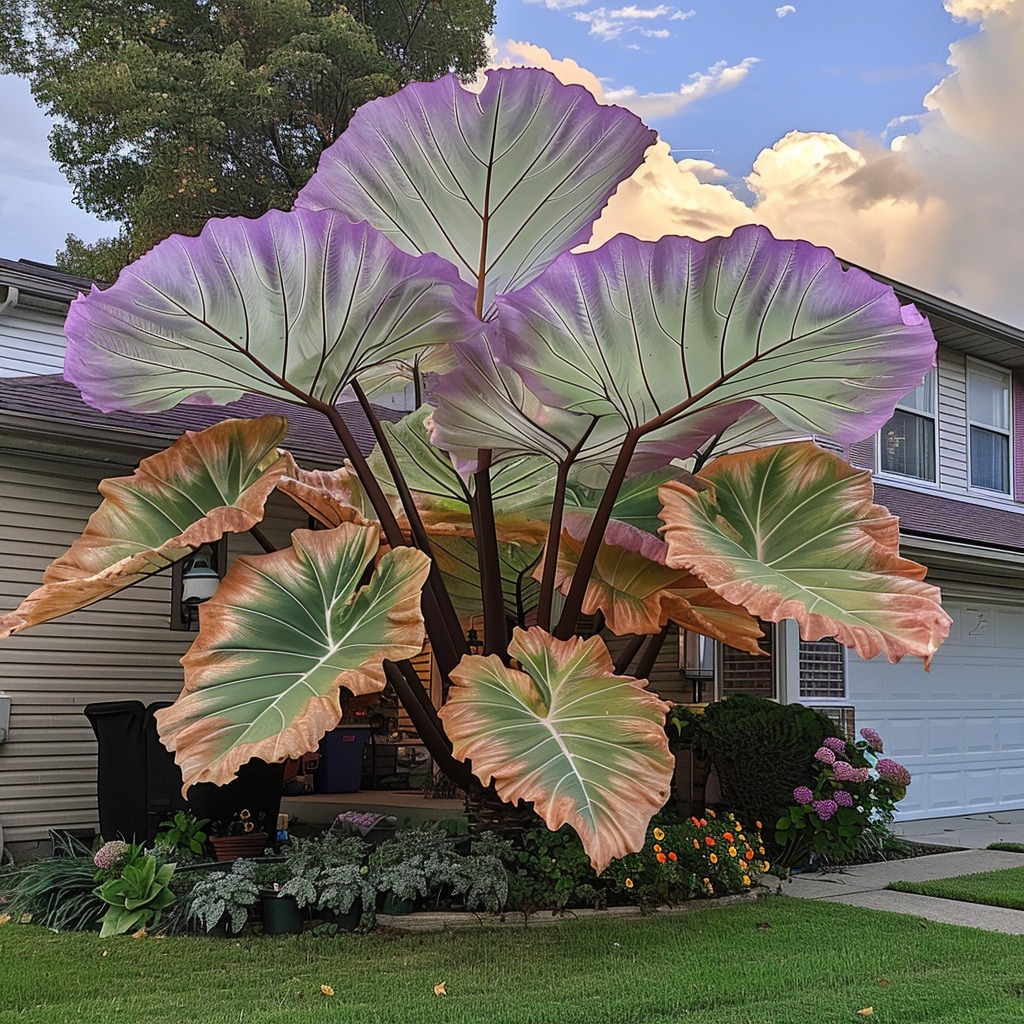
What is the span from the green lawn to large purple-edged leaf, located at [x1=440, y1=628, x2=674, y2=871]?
0.63 metres

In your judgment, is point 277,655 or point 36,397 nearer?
point 277,655

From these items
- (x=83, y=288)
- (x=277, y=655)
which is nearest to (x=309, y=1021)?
(x=277, y=655)

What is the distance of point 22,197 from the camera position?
27469 millimetres

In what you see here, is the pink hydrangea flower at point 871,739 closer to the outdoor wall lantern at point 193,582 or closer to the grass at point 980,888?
the grass at point 980,888

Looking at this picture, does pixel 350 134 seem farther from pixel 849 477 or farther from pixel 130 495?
pixel 849 477

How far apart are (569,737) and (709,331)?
6.10ft

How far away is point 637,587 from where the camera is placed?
6.16 metres

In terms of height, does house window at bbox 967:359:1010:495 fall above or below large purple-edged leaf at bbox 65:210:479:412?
above

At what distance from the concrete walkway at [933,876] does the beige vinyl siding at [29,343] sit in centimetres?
687

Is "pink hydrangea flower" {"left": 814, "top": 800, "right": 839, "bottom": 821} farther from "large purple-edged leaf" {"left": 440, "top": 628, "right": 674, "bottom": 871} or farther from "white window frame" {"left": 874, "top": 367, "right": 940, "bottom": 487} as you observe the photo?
"white window frame" {"left": 874, "top": 367, "right": 940, "bottom": 487}

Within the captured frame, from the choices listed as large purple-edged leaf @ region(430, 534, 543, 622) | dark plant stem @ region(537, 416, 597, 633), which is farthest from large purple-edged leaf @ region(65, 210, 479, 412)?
large purple-edged leaf @ region(430, 534, 543, 622)

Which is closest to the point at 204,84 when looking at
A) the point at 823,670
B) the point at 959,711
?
the point at 823,670

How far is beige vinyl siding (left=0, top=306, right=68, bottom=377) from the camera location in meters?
9.23

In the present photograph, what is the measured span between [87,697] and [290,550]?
2940 millimetres
